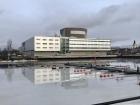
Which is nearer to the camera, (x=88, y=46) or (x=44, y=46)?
(x=44, y=46)

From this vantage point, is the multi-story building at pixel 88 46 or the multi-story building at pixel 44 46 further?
the multi-story building at pixel 88 46

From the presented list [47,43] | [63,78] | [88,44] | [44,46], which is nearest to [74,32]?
[88,44]

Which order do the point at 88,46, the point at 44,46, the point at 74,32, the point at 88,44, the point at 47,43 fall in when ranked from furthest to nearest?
the point at 74,32, the point at 88,44, the point at 88,46, the point at 47,43, the point at 44,46

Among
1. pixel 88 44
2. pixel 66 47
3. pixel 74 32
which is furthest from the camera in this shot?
pixel 74 32

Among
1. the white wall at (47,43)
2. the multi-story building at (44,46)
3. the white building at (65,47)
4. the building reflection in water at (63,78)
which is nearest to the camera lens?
the building reflection in water at (63,78)

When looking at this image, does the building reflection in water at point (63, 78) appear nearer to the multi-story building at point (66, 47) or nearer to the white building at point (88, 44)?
the multi-story building at point (66, 47)

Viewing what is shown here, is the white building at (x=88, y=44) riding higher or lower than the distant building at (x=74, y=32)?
lower

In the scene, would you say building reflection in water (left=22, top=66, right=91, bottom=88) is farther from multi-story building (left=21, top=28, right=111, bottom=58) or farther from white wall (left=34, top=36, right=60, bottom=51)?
white wall (left=34, top=36, right=60, bottom=51)

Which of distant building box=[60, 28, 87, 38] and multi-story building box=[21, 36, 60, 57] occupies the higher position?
distant building box=[60, 28, 87, 38]

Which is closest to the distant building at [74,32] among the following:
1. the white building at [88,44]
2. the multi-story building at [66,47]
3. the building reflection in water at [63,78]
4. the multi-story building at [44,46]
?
the white building at [88,44]

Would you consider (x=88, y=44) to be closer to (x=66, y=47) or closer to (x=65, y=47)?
(x=66, y=47)

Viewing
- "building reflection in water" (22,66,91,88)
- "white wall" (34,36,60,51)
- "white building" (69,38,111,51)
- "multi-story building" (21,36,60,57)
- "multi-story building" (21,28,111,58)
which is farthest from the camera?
"white building" (69,38,111,51)

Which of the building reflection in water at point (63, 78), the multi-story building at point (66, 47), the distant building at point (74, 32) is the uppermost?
the distant building at point (74, 32)

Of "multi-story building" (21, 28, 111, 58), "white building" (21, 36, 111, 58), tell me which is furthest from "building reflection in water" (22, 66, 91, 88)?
"white building" (21, 36, 111, 58)
